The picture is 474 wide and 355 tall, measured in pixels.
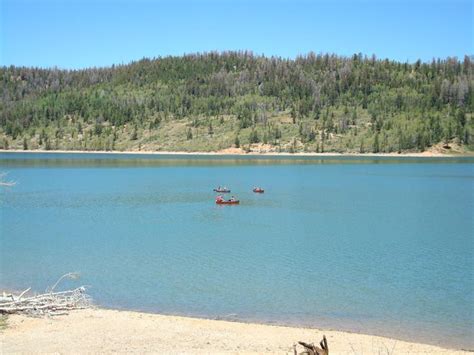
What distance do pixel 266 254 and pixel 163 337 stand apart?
1642 cm

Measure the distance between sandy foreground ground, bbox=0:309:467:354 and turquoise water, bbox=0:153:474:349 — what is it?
1.81 metres

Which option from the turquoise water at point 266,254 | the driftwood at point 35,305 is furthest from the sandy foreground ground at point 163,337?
the turquoise water at point 266,254

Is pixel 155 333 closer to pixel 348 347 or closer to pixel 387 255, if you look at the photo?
pixel 348 347

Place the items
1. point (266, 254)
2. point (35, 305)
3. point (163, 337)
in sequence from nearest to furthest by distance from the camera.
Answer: point (163, 337), point (35, 305), point (266, 254)

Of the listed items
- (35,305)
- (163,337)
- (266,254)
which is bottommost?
(266,254)

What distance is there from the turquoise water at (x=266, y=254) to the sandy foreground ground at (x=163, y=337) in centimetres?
181

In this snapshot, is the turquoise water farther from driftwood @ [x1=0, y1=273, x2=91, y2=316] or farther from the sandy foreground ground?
Result: driftwood @ [x1=0, y1=273, x2=91, y2=316]

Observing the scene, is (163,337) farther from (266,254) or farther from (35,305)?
(266,254)

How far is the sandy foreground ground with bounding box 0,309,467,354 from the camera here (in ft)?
53.5

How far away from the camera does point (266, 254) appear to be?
110ft

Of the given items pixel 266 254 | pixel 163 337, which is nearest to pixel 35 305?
pixel 163 337

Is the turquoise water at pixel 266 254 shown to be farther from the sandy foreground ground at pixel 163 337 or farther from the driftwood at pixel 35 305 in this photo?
the driftwood at pixel 35 305

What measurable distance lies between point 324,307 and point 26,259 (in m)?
16.5

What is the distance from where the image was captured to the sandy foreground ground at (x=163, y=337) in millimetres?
16312
